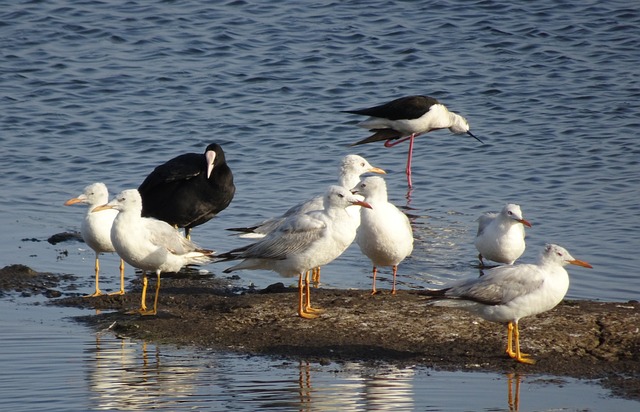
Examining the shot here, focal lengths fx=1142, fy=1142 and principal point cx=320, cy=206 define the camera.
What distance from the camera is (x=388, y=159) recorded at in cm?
1950

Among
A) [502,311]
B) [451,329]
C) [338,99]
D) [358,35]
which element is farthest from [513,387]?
[358,35]

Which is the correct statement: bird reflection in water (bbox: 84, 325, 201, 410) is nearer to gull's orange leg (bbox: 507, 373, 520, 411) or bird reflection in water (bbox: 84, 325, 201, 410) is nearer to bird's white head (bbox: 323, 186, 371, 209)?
bird's white head (bbox: 323, 186, 371, 209)

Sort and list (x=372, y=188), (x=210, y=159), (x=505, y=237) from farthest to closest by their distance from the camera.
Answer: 1. (x=210, y=159)
2. (x=505, y=237)
3. (x=372, y=188)

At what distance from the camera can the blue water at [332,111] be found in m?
13.5

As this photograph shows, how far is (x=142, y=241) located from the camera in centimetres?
983

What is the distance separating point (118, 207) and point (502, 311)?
3569 mm

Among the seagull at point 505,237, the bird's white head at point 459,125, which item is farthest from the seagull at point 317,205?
the bird's white head at point 459,125

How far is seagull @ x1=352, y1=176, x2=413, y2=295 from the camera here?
1012 centimetres

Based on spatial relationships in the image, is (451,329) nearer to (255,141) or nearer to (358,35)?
(255,141)

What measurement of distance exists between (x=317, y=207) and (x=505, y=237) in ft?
6.02

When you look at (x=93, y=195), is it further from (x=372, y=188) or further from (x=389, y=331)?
(x=389, y=331)

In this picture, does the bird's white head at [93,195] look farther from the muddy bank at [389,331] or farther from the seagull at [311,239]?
the seagull at [311,239]

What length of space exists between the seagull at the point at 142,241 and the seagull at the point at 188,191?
2.85m

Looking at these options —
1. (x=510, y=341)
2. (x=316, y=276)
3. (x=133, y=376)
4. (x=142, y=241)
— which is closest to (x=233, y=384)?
(x=133, y=376)
